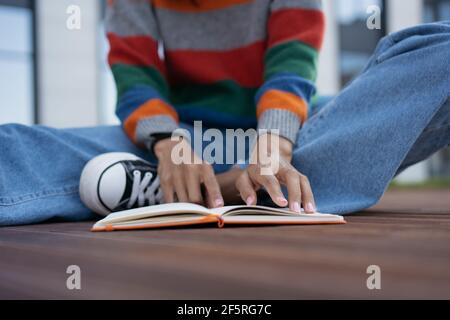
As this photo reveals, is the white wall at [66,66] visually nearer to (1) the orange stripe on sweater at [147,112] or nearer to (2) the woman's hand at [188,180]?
(1) the orange stripe on sweater at [147,112]

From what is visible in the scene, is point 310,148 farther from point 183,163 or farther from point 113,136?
point 113,136

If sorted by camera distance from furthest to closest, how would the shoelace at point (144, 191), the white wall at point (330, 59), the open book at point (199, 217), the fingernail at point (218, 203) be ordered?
the white wall at point (330, 59) → the shoelace at point (144, 191) → the fingernail at point (218, 203) → the open book at point (199, 217)

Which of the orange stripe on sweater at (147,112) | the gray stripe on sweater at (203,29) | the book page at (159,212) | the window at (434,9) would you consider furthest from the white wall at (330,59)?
the book page at (159,212)

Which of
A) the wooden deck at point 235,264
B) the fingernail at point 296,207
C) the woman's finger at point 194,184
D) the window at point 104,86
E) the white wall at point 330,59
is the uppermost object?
the white wall at point 330,59

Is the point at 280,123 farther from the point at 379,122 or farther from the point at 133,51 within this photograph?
the point at 133,51

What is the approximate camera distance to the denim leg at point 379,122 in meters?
0.81

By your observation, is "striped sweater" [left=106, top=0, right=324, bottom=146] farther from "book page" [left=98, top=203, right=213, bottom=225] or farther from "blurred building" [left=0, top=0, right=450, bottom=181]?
"blurred building" [left=0, top=0, right=450, bottom=181]

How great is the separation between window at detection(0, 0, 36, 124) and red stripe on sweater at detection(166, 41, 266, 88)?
2.52 m

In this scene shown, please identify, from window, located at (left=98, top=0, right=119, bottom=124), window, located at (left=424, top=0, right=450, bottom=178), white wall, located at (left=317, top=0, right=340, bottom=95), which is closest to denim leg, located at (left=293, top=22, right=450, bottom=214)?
window, located at (left=98, top=0, right=119, bottom=124)

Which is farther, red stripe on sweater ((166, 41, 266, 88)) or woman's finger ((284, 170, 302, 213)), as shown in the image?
red stripe on sweater ((166, 41, 266, 88))

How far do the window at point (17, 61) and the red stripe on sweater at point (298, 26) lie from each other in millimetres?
2690

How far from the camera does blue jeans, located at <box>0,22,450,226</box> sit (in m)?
0.81

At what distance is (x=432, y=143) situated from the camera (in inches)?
36.8
